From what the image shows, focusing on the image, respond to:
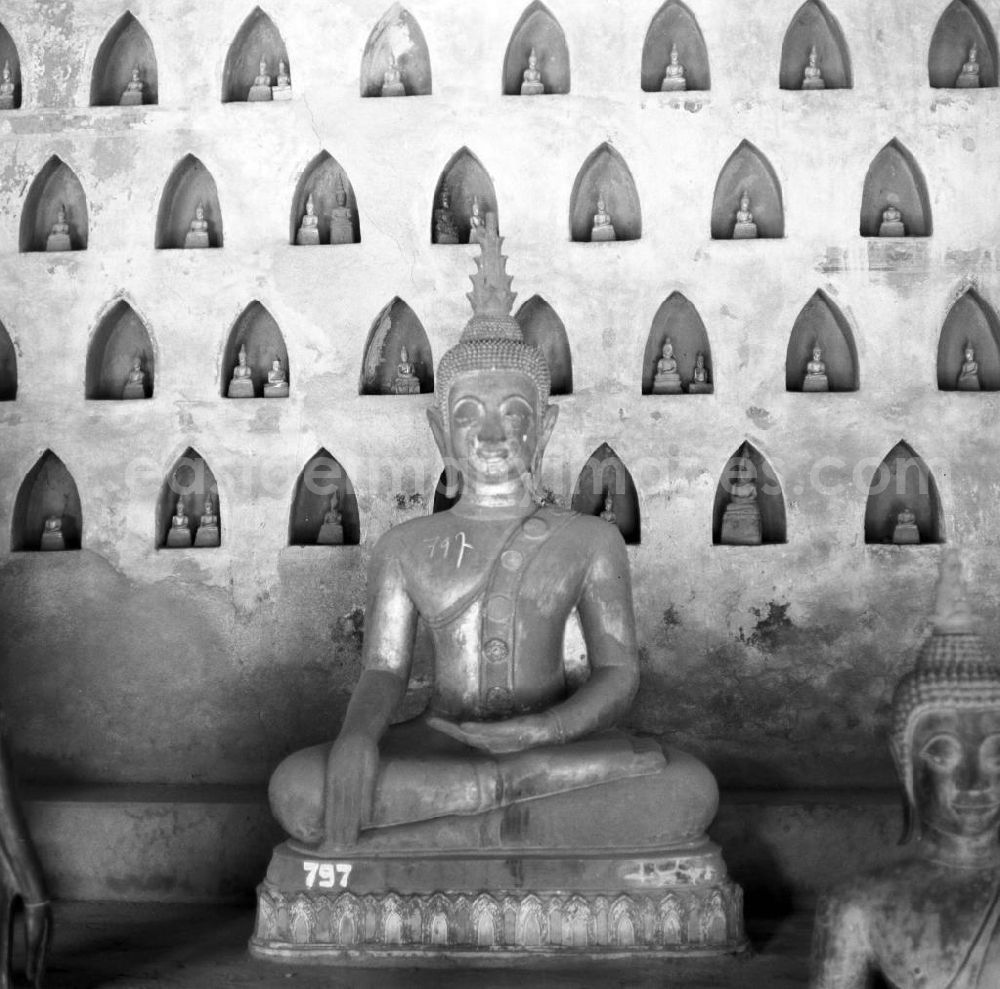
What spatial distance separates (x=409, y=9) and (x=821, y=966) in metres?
4.65

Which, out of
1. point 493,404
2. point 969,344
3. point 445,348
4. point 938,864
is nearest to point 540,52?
point 445,348

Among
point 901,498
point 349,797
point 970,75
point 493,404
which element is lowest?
point 349,797

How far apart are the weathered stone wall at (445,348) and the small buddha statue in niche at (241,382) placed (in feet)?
0.24

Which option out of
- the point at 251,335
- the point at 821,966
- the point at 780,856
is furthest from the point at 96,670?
the point at 821,966

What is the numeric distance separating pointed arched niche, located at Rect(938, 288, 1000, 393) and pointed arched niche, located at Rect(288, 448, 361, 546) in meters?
2.55

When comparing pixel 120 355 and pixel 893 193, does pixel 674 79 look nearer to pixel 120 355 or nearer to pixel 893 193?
pixel 893 193

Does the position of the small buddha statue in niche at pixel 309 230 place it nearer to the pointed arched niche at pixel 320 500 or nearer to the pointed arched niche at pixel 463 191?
the pointed arched niche at pixel 463 191

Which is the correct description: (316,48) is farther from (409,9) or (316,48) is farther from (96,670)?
(96,670)

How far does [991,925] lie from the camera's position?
4008 millimetres

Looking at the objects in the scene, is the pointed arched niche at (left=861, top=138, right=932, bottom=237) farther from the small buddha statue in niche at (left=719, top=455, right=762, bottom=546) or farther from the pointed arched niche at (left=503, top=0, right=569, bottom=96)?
the pointed arched niche at (left=503, top=0, right=569, bottom=96)

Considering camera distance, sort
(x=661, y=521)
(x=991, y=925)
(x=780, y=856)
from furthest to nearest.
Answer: (x=661, y=521) → (x=780, y=856) → (x=991, y=925)

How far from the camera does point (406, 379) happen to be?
725cm

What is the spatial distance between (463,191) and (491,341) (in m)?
1.49

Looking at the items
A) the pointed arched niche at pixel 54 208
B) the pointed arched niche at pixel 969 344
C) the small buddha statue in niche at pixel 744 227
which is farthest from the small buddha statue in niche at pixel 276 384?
the pointed arched niche at pixel 969 344
